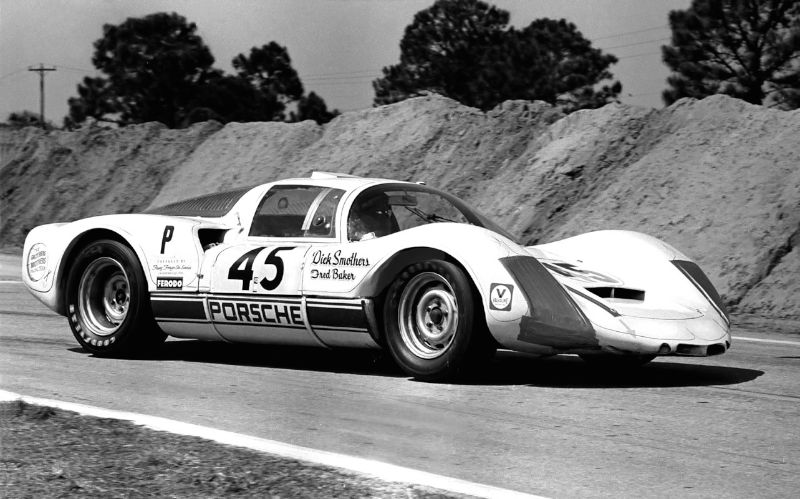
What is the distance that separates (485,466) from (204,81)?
48852 millimetres

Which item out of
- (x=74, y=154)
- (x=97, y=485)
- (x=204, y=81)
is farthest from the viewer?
(x=204, y=81)

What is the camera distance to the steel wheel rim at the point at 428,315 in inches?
262

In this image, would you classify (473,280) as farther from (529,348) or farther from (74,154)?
(74,154)

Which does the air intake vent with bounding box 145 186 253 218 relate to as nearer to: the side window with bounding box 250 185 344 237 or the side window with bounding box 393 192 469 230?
the side window with bounding box 250 185 344 237

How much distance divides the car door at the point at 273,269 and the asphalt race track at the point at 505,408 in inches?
11.6

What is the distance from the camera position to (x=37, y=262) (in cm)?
862

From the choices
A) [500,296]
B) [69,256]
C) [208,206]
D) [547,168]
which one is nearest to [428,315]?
[500,296]

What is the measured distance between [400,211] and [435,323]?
1104mm

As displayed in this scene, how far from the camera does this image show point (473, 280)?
6535mm

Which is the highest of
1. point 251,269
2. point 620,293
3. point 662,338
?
point 251,269

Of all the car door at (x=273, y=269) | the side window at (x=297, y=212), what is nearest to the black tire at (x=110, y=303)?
the car door at (x=273, y=269)

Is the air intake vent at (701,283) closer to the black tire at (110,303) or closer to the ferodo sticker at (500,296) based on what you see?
the ferodo sticker at (500,296)

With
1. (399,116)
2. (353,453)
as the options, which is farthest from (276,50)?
(353,453)

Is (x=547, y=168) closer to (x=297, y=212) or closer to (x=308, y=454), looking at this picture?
(x=297, y=212)
